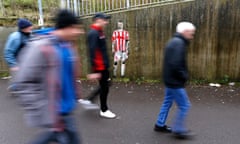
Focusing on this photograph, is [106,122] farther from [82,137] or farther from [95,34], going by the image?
[95,34]

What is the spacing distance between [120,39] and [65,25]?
458cm

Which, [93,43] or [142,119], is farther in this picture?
[142,119]

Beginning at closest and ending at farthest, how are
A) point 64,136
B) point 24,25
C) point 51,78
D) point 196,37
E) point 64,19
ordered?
1. point 51,78
2. point 64,19
3. point 64,136
4. point 24,25
5. point 196,37

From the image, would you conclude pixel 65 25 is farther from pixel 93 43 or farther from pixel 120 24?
pixel 120 24

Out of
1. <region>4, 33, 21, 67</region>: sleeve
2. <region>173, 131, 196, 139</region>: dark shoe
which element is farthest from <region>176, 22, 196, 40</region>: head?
<region>4, 33, 21, 67</region>: sleeve

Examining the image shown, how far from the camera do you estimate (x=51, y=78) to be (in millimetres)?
2254

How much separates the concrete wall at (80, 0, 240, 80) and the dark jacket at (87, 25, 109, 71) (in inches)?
109

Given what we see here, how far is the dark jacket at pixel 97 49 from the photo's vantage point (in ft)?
13.9

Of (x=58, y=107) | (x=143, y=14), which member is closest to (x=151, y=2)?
(x=143, y=14)

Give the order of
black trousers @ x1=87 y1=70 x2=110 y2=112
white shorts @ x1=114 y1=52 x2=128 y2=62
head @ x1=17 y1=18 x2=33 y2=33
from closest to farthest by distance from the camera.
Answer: head @ x1=17 y1=18 x2=33 y2=33, black trousers @ x1=87 y1=70 x2=110 y2=112, white shorts @ x1=114 y1=52 x2=128 y2=62

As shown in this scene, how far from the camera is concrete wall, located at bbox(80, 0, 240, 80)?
6527 mm

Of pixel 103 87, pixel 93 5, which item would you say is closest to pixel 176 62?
pixel 103 87

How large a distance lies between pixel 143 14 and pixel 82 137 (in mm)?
3752

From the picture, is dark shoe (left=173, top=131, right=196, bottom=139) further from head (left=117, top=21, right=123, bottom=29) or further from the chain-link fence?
the chain-link fence
